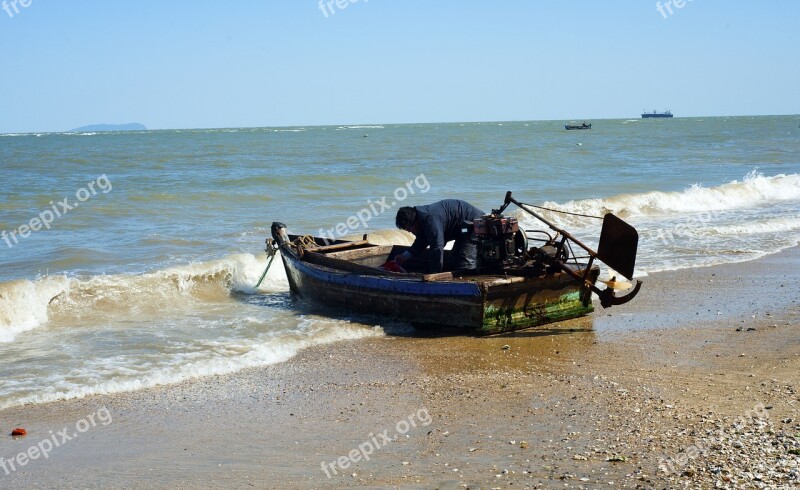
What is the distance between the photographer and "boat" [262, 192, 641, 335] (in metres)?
8.84

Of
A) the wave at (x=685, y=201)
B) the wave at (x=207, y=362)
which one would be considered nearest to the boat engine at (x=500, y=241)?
the wave at (x=207, y=362)

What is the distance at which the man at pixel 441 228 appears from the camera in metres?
9.48

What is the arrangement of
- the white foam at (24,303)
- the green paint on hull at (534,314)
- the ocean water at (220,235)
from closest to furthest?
the ocean water at (220,235) < the green paint on hull at (534,314) < the white foam at (24,303)

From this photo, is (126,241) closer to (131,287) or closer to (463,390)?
(131,287)

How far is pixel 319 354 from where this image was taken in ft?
27.7

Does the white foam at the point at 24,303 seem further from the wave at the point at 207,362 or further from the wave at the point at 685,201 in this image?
the wave at the point at 685,201

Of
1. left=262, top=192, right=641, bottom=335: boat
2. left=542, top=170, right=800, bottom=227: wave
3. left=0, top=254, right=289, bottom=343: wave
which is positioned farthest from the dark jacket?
left=542, top=170, right=800, bottom=227: wave

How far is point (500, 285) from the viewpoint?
8.78 m

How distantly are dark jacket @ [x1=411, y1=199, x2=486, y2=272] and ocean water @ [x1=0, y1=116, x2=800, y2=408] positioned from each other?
108 cm

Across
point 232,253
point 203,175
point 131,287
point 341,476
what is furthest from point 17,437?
point 203,175

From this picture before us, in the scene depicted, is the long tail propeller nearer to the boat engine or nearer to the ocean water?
the boat engine

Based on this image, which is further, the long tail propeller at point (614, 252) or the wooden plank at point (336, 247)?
the wooden plank at point (336, 247)

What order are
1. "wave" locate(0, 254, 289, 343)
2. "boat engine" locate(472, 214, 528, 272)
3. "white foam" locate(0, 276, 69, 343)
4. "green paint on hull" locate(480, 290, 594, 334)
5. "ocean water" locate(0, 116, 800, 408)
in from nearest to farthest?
"ocean water" locate(0, 116, 800, 408) < "green paint on hull" locate(480, 290, 594, 334) < "boat engine" locate(472, 214, 528, 272) < "white foam" locate(0, 276, 69, 343) < "wave" locate(0, 254, 289, 343)

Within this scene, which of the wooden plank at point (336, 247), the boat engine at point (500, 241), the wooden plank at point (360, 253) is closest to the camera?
the boat engine at point (500, 241)
